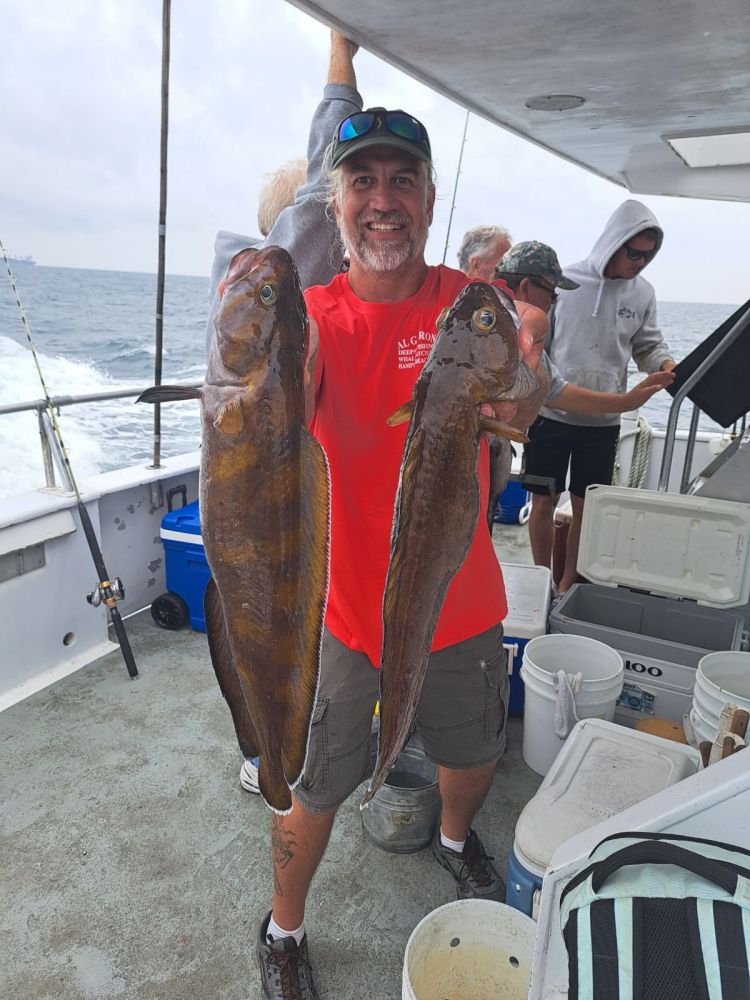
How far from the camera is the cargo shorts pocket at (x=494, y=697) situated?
2.28 m

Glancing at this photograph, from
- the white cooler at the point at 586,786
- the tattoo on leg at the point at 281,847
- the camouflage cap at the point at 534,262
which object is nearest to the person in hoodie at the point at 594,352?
the camouflage cap at the point at 534,262

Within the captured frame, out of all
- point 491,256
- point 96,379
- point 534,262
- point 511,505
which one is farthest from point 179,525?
point 96,379

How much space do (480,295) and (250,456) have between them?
0.61m

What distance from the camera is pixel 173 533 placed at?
15.0ft

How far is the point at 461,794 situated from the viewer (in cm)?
251

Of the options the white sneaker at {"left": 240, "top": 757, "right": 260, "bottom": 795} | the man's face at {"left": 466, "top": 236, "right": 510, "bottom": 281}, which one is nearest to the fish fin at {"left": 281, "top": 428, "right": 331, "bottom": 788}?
the white sneaker at {"left": 240, "top": 757, "right": 260, "bottom": 795}

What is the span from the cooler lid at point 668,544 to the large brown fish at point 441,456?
264 cm

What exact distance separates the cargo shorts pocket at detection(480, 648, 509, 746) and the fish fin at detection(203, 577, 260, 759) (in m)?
0.94

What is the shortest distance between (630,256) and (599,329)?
1.77 feet

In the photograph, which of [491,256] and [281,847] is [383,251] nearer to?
[281,847]

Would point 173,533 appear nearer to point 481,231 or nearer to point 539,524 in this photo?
point 539,524

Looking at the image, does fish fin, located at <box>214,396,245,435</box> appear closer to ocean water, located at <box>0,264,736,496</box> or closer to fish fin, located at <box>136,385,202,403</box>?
fish fin, located at <box>136,385,202,403</box>

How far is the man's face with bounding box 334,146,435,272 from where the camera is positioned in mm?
1818

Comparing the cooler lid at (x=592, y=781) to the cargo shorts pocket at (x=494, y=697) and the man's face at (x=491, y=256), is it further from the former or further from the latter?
the man's face at (x=491, y=256)
